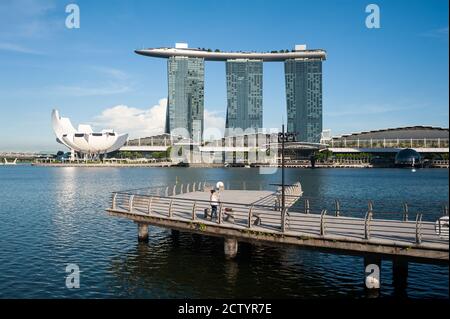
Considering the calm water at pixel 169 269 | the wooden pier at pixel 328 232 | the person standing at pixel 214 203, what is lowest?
the calm water at pixel 169 269

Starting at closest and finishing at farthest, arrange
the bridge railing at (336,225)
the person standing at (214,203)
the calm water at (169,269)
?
the bridge railing at (336,225) < the calm water at (169,269) < the person standing at (214,203)

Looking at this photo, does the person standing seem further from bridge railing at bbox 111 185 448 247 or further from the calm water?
the calm water

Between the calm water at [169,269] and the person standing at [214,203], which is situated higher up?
the person standing at [214,203]

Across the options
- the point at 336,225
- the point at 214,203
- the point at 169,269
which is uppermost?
the point at 214,203

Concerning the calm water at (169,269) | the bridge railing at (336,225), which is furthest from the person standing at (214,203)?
the calm water at (169,269)

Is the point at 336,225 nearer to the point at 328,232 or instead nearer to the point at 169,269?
the point at 328,232

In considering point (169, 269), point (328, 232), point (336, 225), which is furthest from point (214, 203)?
point (328, 232)

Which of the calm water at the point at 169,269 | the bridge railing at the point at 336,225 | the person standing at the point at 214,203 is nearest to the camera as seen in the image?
the bridge railing at the point at 336,225

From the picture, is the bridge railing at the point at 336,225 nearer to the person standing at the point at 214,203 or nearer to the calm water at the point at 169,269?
the person standing at the point at 214,203

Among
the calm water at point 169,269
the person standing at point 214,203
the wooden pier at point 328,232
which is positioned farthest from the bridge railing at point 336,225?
the calm water at point 169,269

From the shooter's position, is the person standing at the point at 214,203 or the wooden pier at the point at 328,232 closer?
the wooden pier at the point at 328,232
